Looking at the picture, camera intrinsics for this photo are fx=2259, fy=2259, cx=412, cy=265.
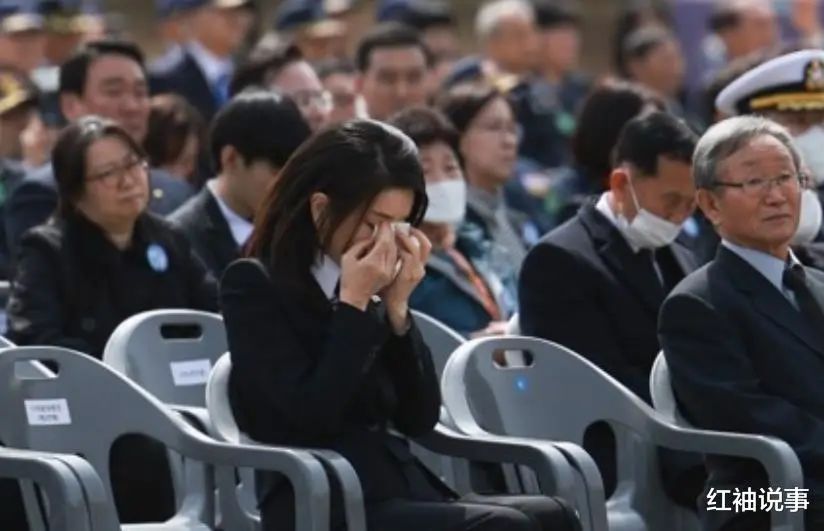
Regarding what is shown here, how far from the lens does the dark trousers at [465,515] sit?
17.8 feet

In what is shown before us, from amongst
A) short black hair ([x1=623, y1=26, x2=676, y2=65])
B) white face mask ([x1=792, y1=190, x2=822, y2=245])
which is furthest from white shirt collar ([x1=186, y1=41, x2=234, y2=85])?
white face mask ([x1=792, y1=190, x2=822, y2=245])

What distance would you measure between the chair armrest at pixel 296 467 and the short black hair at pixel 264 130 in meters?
2.05

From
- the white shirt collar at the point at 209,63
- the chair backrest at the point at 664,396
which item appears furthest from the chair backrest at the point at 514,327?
the white shirt collar at the point at 209,63

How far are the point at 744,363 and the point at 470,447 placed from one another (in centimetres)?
77

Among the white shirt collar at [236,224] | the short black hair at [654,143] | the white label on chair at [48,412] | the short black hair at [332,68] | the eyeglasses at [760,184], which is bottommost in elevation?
the white label on chair at [48,412]

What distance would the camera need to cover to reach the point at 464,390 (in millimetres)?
6285

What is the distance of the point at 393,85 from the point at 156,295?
355 centimetres

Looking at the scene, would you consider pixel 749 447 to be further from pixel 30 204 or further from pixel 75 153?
pixel 30 204

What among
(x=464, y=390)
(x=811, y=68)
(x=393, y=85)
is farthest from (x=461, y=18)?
(x=464, y=390)

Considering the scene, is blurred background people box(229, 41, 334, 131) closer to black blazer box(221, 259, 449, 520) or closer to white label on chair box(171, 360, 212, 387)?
white label on chair box(171, 360, 212, 387)

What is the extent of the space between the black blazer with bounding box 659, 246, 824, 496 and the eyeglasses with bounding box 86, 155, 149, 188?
1.88 m

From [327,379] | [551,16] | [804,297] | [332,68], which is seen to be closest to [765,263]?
[804,297]

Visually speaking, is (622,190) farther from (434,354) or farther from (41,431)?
(41,431)

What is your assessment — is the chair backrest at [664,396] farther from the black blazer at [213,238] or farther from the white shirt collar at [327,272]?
the black blazer at [213,238]
